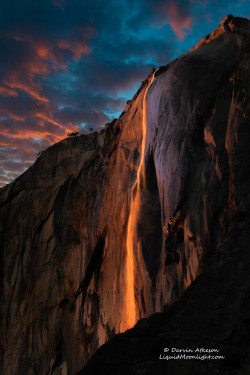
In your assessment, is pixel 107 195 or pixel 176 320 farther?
pixel 107 195

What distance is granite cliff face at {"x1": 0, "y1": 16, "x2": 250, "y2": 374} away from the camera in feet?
8.64

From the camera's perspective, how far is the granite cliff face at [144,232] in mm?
2635

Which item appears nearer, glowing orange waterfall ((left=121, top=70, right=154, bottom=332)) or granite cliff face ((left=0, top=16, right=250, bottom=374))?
granite cliff face ((left=0, top=16, right=250, bottom=374))

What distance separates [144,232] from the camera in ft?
24.2

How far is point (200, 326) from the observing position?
2.46m

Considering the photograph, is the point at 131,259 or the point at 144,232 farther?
the point at 131,259

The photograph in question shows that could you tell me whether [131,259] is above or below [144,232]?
below

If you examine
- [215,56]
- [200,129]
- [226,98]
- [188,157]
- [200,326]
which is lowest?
[200,326]

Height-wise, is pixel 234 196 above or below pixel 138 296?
above

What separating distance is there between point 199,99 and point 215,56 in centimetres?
126

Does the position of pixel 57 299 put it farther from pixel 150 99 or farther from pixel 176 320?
pixel 176 320

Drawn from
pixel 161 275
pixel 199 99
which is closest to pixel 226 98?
pixel 199 99

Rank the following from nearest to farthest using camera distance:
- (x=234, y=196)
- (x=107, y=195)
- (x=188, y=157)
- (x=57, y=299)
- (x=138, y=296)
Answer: (x=234, y=196) → (x=188, y=157) → (x=138, y=296) → (x=107, y=195) → (x=57, y=299)

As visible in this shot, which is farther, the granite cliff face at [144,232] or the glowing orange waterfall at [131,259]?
the glowing orange waterfall at [131,259]
